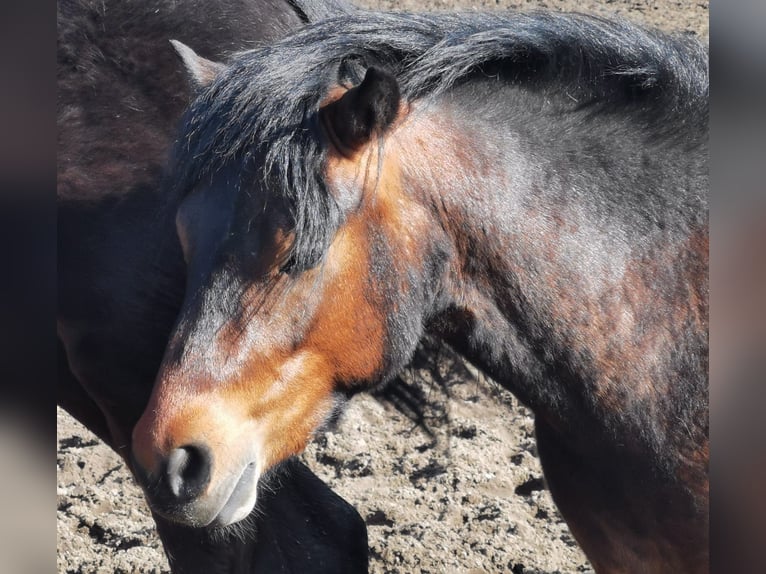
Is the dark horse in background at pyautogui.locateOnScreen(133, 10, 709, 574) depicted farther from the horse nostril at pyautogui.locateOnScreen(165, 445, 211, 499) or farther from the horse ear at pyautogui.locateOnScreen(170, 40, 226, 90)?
the horse ear at pyautogui.locateOnScreen(170, 40, 226, 90)

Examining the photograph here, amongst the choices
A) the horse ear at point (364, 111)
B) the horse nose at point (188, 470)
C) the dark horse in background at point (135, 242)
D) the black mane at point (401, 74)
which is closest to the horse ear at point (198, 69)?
the black mane at point (401, 74)

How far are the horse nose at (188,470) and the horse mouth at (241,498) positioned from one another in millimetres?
90

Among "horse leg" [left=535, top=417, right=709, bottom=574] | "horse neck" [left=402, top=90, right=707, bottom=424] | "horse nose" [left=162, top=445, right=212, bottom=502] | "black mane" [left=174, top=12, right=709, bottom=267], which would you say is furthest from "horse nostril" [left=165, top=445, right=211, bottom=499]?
"horse leg" [left=535, top=417, right=709, bottom=574]

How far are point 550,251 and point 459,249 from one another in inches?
8.3

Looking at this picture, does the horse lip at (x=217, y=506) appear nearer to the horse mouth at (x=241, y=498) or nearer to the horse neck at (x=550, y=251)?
the horse mouth at (x=241, y=498)

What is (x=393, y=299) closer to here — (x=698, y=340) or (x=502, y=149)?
(x=502, y=149)

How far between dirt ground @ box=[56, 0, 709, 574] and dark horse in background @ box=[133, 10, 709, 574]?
2.85 feet

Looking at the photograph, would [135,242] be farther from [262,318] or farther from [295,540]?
[295,540]

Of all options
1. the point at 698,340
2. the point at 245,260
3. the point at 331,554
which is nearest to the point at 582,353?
the point at 698,340

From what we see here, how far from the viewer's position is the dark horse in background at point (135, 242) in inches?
108

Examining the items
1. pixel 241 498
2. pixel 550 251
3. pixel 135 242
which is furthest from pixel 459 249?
pixel 135 242

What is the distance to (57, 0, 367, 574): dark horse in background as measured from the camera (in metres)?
2.73
